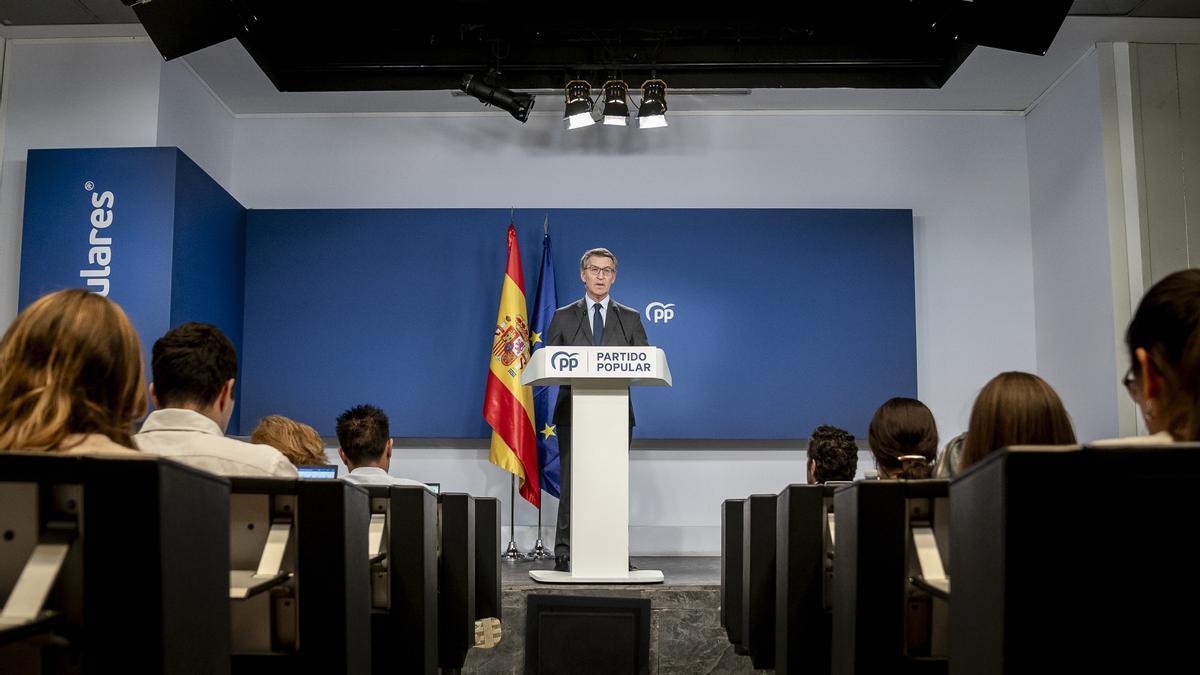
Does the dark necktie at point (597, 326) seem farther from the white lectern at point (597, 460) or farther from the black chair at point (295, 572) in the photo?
the black chair at point (295, 572)

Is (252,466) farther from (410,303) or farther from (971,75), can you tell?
(971,75)

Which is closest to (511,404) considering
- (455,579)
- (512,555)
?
(512,555)

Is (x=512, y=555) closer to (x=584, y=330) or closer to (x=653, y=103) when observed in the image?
(x=584, y=330)

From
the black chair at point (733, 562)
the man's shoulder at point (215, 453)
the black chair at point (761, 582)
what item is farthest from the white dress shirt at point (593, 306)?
the man's shoulder at point (215, 453)

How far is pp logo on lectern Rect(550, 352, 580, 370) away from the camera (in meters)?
4.79

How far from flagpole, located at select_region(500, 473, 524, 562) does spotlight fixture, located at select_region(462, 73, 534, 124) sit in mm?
2310

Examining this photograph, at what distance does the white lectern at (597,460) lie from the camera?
4793 mm

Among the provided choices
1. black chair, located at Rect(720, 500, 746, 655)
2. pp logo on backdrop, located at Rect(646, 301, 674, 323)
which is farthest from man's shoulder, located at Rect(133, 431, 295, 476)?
pp logo on backdrop, located at Rect(646, 301, 674, 323)

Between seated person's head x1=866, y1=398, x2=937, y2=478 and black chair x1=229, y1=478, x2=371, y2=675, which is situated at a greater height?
seated person's head x1=866, y1=398, x2=937, y2=478

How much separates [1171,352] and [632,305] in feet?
18.6

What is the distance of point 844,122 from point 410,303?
10.7ft

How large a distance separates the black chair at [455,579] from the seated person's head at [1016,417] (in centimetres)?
168

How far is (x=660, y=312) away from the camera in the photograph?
23.1 feet

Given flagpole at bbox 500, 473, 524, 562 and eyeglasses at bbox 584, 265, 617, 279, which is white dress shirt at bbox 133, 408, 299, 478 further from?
flagpole at bbox 500, 473, 524, 562
